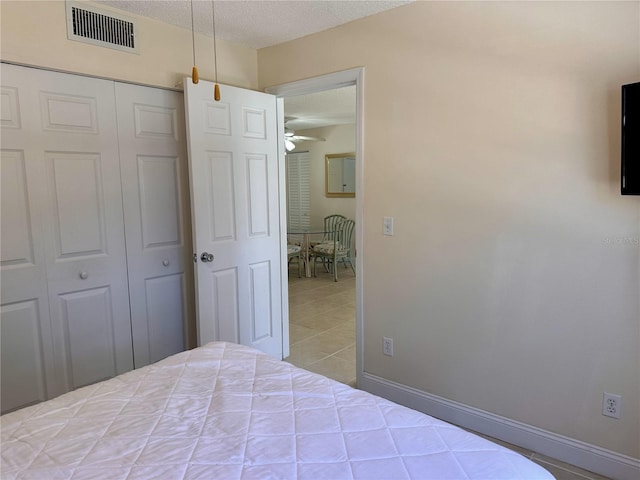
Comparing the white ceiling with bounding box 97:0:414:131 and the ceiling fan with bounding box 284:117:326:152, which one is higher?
the white ceiling with bounding box 97:0:414:131

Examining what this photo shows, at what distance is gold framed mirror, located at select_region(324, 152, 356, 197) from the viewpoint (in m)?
6.85

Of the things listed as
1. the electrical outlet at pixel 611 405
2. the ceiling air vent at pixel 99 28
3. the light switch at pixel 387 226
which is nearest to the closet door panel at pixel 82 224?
the ceiling air vent at pixel 99 28

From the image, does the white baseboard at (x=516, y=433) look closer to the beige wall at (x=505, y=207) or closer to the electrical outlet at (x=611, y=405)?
the beige wall at (x=505, y=207)

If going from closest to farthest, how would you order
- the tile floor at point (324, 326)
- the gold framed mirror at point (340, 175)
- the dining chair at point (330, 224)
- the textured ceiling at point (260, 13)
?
the textured ceiling at point (260, 13)
the tile floor at point (324, 326)
the dining chair at point (330, 224)
the gold framed mirror at point (340, 175)

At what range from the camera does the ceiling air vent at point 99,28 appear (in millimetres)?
2258

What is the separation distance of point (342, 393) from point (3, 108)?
82.5 inches

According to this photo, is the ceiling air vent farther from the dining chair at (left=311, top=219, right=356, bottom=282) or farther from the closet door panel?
the dining chair at (left=311, top=219, right=356, bottom=282)

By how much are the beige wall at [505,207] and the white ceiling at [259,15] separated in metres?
0.13

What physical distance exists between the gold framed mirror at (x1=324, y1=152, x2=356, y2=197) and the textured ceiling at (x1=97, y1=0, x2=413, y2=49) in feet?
13.4

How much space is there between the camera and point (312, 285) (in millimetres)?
5891

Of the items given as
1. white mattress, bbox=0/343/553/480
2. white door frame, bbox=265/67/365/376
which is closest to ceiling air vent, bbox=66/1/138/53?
white door frame, bbox=265/67/365/376

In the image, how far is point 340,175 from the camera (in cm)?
698

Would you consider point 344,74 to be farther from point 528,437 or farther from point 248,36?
point 528,437

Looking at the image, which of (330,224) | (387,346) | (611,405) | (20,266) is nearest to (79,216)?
(20,266)
